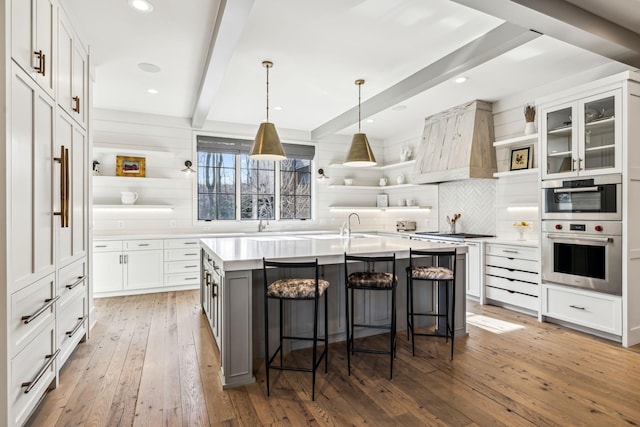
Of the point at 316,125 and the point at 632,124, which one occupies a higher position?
the point at 316,125

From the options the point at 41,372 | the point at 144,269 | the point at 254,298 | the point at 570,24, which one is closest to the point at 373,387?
the point at 254,298

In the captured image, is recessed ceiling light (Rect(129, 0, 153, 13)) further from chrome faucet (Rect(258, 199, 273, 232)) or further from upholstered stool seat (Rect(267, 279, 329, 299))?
chrome faucet (Rect(258, 199, 273, 232))

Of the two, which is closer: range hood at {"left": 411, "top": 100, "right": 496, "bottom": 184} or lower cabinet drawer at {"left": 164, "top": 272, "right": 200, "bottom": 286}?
range hood at {"left": 411, "top": 100, "right": 496, "bottom": 184}

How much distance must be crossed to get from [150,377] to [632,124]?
4.54 metres

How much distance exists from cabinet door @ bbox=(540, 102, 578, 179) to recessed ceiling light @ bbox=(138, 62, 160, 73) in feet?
14.0

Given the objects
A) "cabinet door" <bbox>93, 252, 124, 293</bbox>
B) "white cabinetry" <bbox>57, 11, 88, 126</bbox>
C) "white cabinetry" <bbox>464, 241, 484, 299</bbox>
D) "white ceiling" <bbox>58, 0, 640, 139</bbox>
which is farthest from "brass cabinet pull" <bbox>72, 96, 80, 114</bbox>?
"white cabinetry" <bbox>464, 241, 484, 299</bbox>

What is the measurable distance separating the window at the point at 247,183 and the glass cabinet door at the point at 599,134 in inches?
173

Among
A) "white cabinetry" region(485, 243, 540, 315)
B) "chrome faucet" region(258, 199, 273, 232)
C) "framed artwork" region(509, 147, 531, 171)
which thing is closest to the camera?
"white cabinetry" region(485, 243, 540, 315)

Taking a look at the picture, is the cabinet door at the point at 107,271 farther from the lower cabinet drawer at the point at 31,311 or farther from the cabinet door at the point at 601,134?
the cabinet door at the point at 601,134

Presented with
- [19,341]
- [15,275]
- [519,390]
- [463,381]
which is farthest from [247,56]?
[519,390]

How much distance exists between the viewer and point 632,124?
10.2 ft

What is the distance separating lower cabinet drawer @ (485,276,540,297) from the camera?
3.92 metres

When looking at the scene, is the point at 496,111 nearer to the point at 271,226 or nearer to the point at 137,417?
the point at 271,226

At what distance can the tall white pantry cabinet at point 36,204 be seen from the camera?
1675 millimetres
